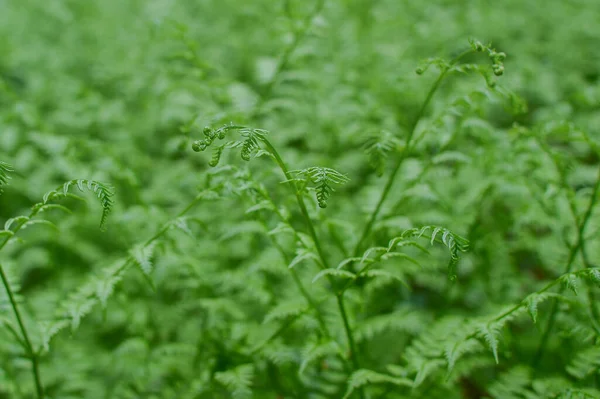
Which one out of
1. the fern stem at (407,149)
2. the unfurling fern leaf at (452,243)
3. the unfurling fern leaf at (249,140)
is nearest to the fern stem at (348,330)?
the fern stem at (407,149)

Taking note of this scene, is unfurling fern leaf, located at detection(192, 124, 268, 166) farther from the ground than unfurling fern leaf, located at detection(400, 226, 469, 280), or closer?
farther from the ground

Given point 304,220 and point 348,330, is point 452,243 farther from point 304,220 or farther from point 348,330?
point 304,220

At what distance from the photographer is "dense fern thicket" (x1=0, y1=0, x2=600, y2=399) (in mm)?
2064

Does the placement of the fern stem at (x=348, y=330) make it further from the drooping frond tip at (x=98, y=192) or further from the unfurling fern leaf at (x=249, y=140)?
the drooping frond tip at (x=98, y=192)

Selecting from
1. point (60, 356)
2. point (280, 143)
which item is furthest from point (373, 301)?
point (60, 356)

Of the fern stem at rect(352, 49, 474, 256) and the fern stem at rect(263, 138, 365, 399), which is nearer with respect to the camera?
the fern stem at rect(263, 138, 365, 399)

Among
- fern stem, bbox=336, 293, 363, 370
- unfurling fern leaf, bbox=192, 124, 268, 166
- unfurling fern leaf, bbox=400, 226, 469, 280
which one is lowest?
fern stem, bbox=336, 293, 363, 370

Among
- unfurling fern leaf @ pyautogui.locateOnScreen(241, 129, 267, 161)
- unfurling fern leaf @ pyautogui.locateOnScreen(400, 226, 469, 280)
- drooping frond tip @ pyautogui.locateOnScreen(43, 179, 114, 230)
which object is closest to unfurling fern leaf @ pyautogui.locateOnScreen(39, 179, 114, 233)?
drooping frond tip @ pyautogui.locateOnScreen(43, 179, 114, 230)

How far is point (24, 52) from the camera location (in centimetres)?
445

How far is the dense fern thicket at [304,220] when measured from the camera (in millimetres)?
2064

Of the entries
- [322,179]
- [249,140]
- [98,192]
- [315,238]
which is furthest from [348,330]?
[98,192]

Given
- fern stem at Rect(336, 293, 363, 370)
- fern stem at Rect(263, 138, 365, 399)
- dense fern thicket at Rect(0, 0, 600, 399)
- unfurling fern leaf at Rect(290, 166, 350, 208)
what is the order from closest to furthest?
unfurling fern leaf at Rect(290, 166, 350, 208) < fern stem at Rect(263, 138, 365, 399) < fern stem at Rect(336, 293, 363, 370) < dense fern thicket at Rect(0, 0, 600, 399)

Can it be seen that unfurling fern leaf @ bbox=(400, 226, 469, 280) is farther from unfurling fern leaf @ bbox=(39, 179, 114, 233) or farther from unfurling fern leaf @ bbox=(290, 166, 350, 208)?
unfurling fern leaf @ bbox=(39, 179, 114, 233)

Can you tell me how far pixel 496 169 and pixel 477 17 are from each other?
9.05 feet
